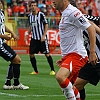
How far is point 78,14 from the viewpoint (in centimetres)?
815

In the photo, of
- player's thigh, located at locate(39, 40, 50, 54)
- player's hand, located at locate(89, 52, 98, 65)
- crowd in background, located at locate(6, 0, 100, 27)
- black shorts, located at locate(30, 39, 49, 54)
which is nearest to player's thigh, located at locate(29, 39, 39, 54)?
black shorts, located at locate(30, 39, 49, 54)

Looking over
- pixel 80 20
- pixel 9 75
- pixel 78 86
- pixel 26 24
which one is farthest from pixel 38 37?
pixel 26 24

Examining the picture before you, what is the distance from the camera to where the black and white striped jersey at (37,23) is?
52.4 ft

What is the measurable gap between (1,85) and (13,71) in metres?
1.04

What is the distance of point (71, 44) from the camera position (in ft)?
27.5

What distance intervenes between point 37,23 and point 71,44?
8.00 meters

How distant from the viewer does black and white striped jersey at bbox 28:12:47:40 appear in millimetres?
15958

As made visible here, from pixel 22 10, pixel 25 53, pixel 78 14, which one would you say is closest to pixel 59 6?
pixel 78 14

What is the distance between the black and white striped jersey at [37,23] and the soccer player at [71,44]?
7.55m

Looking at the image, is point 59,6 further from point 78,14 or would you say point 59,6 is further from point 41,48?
point 41,48

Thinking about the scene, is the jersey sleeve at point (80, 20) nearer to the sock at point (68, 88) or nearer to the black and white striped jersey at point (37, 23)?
the sock at point (68, 88)

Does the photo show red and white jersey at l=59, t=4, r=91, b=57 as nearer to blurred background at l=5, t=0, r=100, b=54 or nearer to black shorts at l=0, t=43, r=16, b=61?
black shorts at l=0, t=43, r=16, b=61

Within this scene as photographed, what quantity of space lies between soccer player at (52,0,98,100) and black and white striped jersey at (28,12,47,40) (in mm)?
7551

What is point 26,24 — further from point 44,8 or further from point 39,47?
point 39,47
